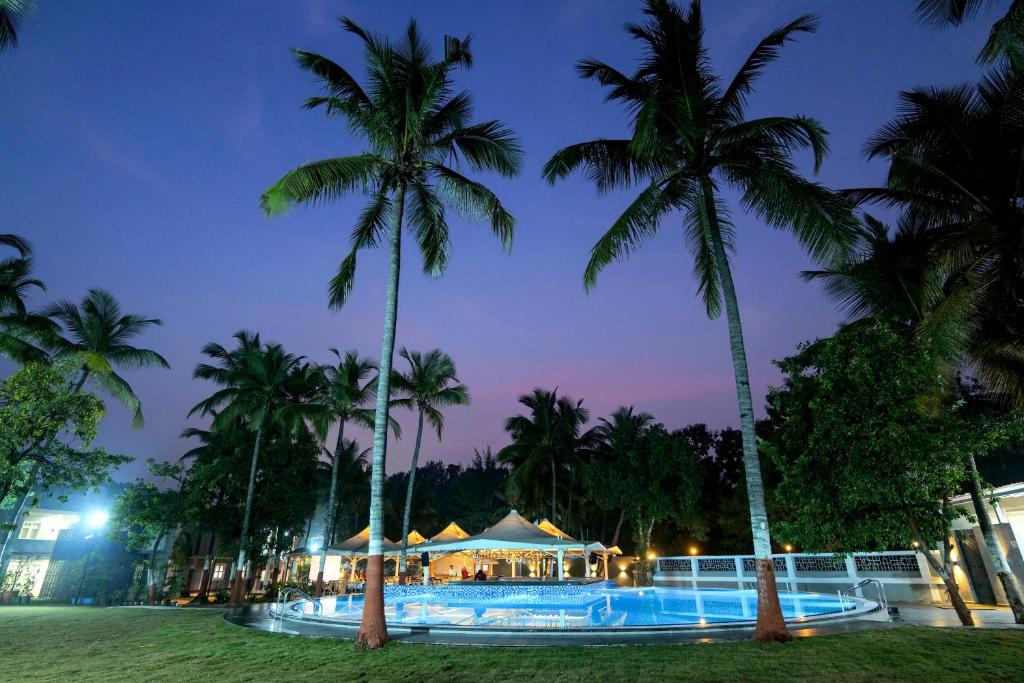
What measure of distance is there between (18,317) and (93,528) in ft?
40.4

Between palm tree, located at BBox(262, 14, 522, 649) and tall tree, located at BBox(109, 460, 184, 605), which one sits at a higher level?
palm tree, located at BBox(262, 14, 522, 649)

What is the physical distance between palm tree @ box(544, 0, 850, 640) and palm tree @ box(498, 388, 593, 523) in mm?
23406

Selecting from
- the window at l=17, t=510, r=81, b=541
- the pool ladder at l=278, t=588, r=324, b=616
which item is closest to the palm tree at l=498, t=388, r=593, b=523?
the pool ladder at l=278, t=588, r=324, b=616

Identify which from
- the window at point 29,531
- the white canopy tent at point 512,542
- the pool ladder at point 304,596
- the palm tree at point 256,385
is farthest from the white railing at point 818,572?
the window at point 29,531

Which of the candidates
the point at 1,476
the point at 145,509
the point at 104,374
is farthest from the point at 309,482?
the point at 1,476

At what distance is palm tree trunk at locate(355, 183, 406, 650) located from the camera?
9.12 meters

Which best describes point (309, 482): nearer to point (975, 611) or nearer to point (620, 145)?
point (620, 145)

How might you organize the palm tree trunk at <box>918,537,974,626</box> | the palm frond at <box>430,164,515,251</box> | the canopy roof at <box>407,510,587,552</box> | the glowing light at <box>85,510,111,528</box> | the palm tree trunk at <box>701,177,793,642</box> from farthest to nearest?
the glowing light at <box>85,510,111,528</box>, the canopy roof at <box>407,510,587,552</box>, the palm frond at <box>430,164,515,251</box>, the palm tree trunk at <box>918,537,974,626</box>, the palm tree trunk at <box>701,177,793,642</box>

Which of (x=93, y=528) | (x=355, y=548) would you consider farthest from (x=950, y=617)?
(x=93, y=528)

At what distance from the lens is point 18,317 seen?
20.1 metres

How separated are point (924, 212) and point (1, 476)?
26.7 metres

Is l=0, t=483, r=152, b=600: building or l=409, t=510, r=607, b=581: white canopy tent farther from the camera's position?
Result: l=0, t=483, r=152, b=600: building

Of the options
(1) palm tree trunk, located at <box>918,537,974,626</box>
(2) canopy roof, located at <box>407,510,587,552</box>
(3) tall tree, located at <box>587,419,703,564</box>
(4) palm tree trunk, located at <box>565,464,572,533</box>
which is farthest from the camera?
(4) palm tree trunk, located at <box>565,464,572,533</box>

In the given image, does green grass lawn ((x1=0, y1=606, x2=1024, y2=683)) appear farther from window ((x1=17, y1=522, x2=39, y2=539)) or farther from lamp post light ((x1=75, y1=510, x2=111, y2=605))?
window ((x1=17, y1=522, x2=39, y2=539))
